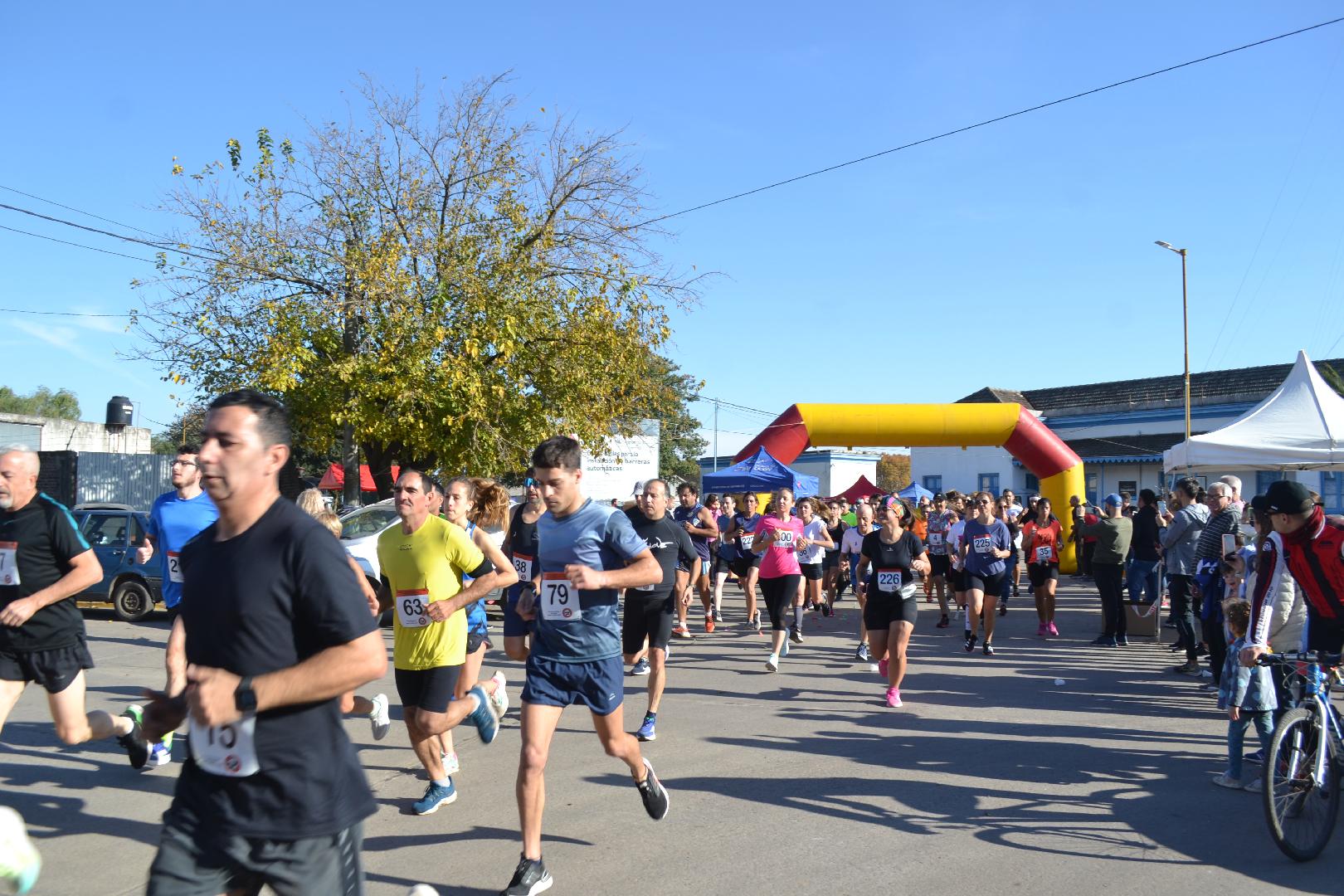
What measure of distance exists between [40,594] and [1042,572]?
12193 millimetres

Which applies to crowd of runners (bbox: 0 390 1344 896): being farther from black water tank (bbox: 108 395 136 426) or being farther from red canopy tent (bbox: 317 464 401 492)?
black water tank (bbox: 108 395 136 426)

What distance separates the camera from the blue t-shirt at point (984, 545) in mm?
11625

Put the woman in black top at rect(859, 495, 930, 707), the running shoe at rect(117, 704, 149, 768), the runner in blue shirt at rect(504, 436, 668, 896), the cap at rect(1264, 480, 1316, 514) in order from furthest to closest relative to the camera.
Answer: the woman in black top at rect(859, 495, 930, 707), the running shoe at rect(117, 704, 149, 768), the cap at rect(1264, 480, 1316, 514), the runner in blue shirt at rect(504, 436, 668, 896)

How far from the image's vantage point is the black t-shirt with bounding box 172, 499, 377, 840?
254cm

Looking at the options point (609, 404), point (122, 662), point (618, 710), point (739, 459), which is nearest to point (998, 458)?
point (739, 459)

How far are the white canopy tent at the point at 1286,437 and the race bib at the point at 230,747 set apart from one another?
15.4 m

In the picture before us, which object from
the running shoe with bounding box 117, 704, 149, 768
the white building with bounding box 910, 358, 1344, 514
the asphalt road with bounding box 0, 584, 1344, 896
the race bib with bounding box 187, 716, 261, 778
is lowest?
the asphalt road with bounding box 0, 584, 1344, 896

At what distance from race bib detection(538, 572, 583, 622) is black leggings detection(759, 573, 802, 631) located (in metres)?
5.87

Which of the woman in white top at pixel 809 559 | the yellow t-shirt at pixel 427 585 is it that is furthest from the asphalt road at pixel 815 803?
the woman in white top at pixel 809 559

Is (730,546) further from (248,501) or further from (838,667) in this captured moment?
(248,501)

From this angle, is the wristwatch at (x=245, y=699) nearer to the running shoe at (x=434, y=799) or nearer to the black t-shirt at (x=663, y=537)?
the running shoe at (x=434, y=799)

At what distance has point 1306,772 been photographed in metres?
5.07

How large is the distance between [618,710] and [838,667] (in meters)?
6.76

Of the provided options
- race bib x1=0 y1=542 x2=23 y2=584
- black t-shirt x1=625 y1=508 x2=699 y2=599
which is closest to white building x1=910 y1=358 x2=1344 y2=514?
black t-shirt x1=625 y1=508 x2=699 y2=599
